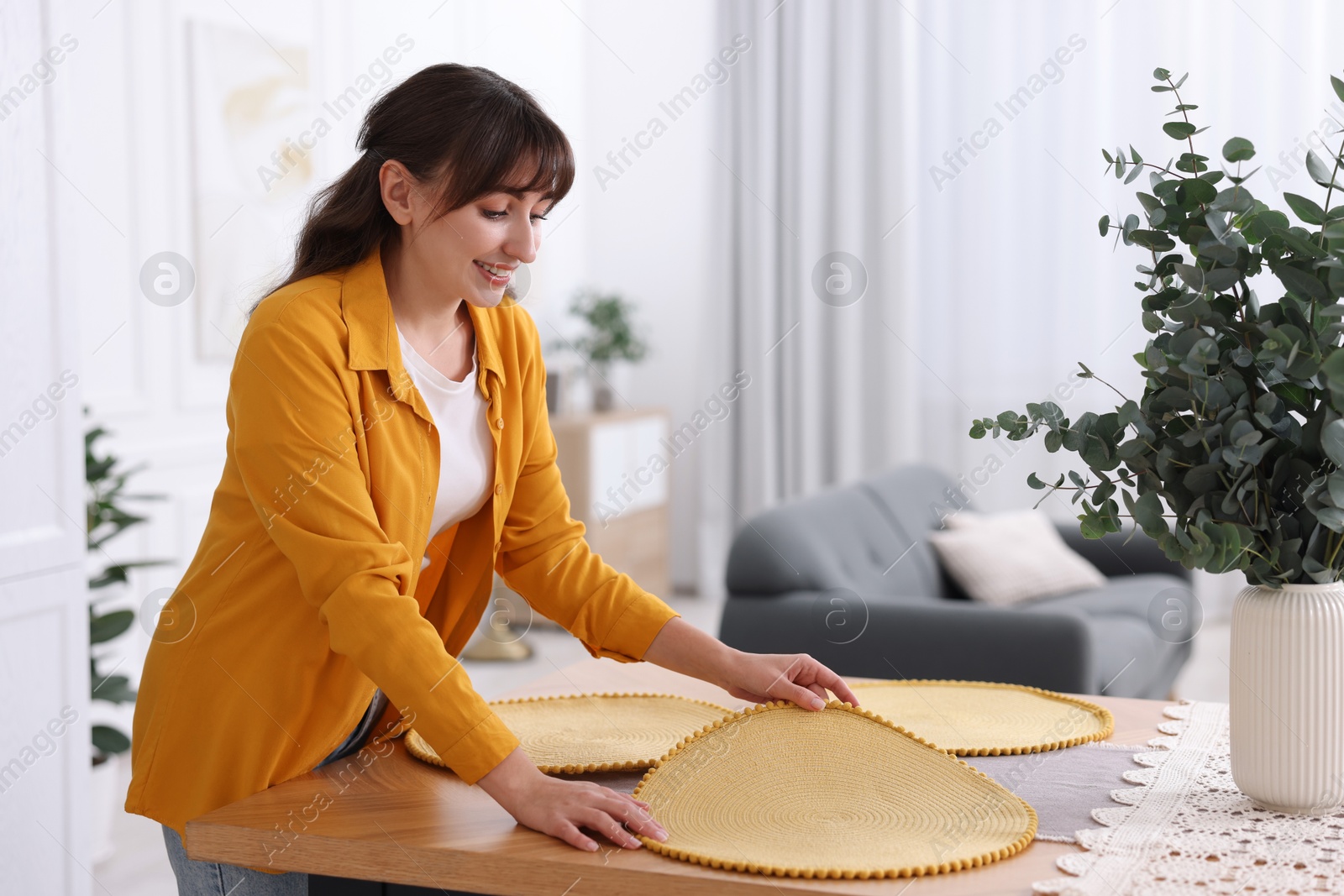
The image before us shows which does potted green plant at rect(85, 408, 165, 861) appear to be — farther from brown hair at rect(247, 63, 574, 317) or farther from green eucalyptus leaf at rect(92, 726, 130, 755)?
brown hair at rect(247, 63, 574, 317)

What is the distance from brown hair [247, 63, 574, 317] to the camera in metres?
1.18

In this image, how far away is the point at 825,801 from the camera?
103 centimetres

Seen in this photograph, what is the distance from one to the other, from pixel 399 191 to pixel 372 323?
0.14 meters

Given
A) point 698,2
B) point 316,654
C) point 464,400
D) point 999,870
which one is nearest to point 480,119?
point 464,400

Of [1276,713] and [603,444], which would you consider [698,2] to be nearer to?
[603,444]

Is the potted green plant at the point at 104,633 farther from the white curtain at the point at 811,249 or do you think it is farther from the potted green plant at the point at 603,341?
the white curtain at the point at 811,249

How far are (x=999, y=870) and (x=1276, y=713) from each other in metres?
0.32

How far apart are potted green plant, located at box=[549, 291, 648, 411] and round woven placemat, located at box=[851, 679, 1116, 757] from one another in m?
4.14

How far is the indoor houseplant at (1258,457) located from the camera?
3.30ft

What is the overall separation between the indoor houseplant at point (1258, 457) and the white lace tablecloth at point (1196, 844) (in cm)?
4

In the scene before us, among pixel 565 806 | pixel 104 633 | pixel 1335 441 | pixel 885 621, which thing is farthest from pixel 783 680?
pixel 104 633

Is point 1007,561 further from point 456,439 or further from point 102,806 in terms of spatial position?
point 456,439

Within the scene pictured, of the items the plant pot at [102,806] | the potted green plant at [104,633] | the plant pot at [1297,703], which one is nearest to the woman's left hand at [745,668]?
the plant pot at [1297,703]

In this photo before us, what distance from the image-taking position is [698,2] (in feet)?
18.9
